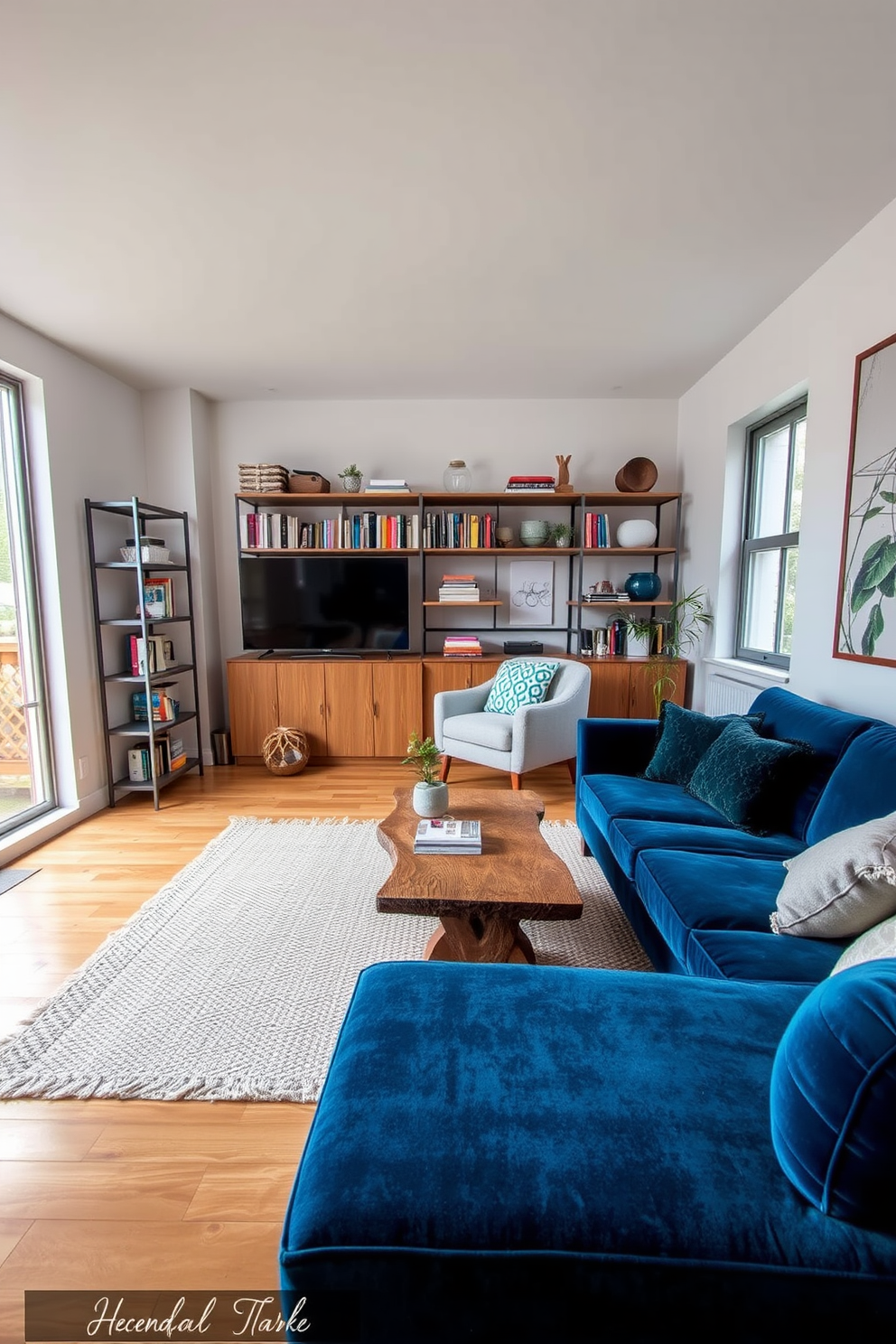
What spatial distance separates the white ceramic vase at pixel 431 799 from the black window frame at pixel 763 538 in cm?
209

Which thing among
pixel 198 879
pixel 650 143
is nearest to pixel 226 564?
pixel 198 879

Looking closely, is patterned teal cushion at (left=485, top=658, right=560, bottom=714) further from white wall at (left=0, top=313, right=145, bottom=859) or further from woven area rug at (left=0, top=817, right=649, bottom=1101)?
white wall at (left=0, top=313, right=145, bottom=859)

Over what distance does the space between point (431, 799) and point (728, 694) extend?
2219 mm

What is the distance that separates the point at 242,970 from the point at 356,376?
11.3 ft

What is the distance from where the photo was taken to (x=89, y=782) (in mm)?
3248

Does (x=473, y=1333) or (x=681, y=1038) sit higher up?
(x=681, y=1038)

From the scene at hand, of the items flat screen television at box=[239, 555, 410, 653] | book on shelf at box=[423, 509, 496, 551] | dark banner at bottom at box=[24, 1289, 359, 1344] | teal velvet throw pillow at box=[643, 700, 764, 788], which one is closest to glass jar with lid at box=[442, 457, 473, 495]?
book on shelf at box=[423, 509, 496, 551]

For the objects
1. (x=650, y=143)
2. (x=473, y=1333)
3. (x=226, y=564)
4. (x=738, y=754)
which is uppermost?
(x=650, y=143)

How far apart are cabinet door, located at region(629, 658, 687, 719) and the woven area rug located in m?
1.52

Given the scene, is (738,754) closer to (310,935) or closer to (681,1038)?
(681,1038)

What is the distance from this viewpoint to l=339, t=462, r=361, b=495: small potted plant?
12.8ft

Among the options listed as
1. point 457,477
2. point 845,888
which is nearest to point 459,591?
point 457,477

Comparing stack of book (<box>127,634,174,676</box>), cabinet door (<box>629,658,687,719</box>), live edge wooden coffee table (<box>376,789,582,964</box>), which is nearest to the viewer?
live edge wooden coffee table (<box>376,789,582,964</box>)

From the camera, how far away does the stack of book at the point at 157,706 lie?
3514 mm
